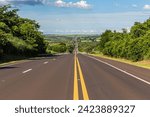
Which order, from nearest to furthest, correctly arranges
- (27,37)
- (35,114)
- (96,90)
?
(35,114) → (96,90) → (27,37)

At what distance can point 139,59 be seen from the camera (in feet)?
174

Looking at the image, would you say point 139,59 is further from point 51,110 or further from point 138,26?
point 51,110

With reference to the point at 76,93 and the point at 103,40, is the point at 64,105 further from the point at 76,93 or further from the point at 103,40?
the point at 103,40

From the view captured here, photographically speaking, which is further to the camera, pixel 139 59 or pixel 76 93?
pixel 139 59

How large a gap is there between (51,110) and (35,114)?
64 cm

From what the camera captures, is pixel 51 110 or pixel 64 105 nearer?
pixel 51 110

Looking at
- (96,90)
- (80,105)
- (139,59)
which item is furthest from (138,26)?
(80,105)

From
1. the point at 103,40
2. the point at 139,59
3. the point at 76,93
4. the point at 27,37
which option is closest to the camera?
the point at 76,93

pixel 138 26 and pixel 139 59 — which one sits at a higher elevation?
pixel 138 26

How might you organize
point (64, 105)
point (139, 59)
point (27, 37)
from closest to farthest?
point (64, 105) → point (139, 59) → point (27, 37)

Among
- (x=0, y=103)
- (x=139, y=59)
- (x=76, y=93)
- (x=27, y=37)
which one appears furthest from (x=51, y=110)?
(x=27, y=37)

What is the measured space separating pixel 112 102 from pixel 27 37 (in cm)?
7225

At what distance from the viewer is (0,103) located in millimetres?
11758

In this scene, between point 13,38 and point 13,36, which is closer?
point 13,38
